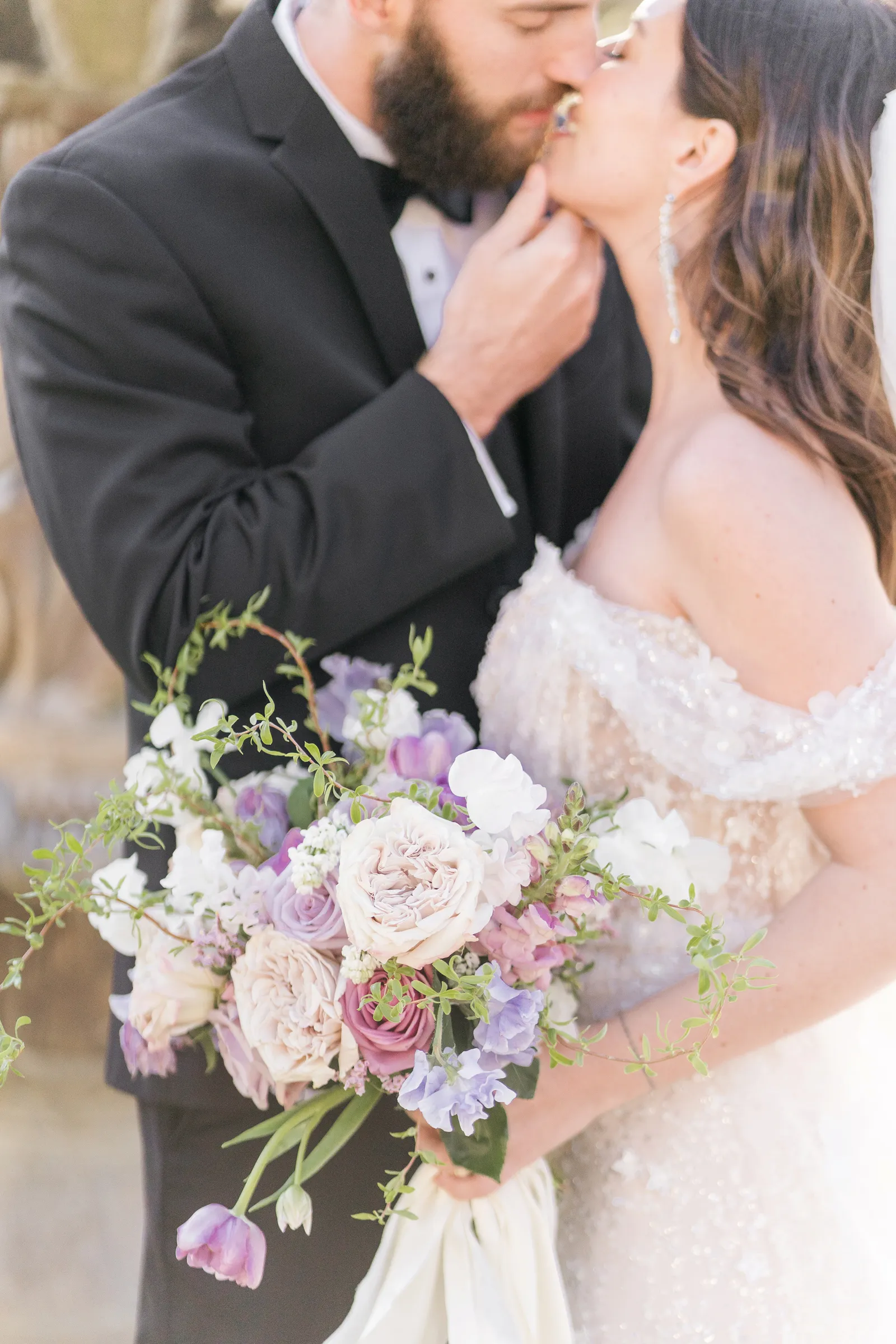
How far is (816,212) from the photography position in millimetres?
1511

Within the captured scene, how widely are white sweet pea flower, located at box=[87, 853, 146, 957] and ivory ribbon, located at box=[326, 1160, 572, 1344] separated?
0.41m

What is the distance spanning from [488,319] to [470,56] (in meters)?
0.48

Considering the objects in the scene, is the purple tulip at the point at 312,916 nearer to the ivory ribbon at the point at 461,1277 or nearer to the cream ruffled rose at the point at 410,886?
the cream ruffled rose at the point at 410,886

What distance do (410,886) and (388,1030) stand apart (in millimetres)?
144

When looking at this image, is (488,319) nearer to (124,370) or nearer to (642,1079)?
(124,370)

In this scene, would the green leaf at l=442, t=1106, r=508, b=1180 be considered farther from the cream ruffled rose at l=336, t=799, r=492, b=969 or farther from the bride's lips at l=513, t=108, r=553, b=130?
the bride's lips at l=513, t=108, r=553, b=130

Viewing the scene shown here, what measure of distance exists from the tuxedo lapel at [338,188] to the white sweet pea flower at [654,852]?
78 cm

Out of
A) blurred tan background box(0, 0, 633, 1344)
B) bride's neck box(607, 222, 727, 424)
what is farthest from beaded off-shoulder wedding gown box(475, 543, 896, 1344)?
blurred tan background box(0, 0, 633, 1344)

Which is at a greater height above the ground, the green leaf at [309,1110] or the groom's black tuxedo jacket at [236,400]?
the groom's black tuxedo jacket at [236,400]

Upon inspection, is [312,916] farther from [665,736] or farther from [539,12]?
[539,12]

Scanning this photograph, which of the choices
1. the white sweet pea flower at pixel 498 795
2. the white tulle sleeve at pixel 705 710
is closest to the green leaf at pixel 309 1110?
the white sweet pea flower at pixel 498 795

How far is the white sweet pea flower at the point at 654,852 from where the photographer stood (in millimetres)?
1191

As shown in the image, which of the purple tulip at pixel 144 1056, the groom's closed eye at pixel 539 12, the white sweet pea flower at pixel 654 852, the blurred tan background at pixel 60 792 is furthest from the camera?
the blurred tan background at pixel 60 792

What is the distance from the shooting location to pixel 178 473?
5.06ft
